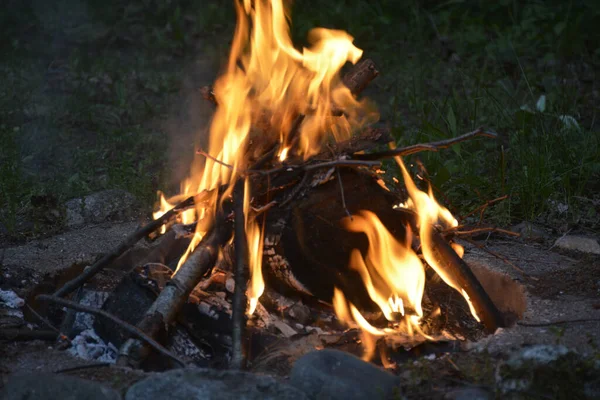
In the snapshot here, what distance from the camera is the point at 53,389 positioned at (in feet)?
7.59

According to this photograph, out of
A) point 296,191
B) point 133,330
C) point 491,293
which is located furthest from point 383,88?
point 133,330

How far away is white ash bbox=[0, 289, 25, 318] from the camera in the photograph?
9.90 ft

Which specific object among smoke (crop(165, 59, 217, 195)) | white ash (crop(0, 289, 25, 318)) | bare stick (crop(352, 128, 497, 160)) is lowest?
white ash (crop(0, 289, 25, 318))

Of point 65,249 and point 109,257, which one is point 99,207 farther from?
point 109,257

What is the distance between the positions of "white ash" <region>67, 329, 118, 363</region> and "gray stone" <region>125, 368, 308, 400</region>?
0.54 meters

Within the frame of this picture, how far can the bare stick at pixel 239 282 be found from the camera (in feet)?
8.68

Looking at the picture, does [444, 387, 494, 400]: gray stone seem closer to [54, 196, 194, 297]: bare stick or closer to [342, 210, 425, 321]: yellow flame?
[342, 210, 425, 321]: yellow flame

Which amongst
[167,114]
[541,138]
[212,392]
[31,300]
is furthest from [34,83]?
[212,392]

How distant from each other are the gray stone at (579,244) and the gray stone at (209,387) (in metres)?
1.91

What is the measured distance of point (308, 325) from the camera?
10.2 ft

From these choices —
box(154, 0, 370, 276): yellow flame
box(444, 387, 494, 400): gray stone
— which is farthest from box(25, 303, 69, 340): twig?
box(444, 387, 494, 400): gray stone

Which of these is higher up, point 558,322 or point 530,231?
point 530,231

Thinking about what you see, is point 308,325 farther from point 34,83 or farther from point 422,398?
point 34,83

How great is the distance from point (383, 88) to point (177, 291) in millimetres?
3870
